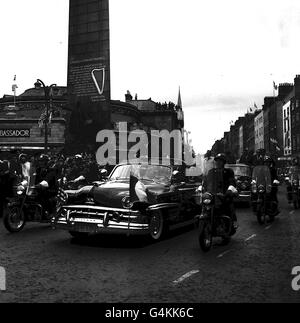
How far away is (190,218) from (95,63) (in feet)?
101

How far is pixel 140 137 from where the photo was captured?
7569 cm

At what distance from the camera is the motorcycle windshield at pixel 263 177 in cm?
1139

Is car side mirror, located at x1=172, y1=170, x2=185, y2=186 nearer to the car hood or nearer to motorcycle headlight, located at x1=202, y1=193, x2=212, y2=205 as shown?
the car hood

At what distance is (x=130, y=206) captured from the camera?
26.2ft

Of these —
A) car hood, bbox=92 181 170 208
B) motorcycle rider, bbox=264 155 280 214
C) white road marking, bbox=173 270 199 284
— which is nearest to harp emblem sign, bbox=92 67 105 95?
motorcycle rider, bbox=264 155 280 214

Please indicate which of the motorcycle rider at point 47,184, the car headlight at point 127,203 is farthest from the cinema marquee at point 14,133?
the car headlight at point 127,203

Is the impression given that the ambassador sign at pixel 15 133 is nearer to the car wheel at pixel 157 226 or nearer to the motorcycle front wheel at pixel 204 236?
the car wheel at pixel 157 226

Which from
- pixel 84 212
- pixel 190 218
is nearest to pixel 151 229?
pixel 84 212

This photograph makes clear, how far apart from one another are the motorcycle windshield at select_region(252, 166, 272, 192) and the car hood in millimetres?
3668

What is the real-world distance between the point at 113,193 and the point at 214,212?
1956mm

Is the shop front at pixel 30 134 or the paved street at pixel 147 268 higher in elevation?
the shop front at pixel 30 134

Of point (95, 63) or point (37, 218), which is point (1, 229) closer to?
point (37, 218)

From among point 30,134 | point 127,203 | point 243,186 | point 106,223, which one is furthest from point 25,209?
point 30,134
